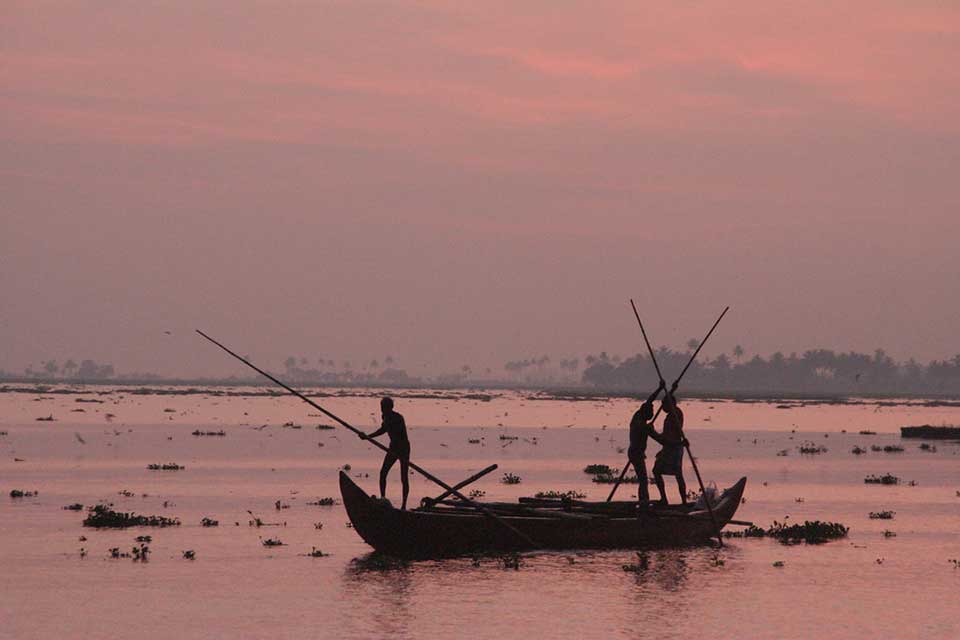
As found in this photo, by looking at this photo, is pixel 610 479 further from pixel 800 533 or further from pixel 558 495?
pixel 800 533

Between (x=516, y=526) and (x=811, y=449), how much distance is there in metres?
42.5

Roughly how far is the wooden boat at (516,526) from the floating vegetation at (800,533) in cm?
115

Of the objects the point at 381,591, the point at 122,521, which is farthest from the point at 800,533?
the point at 122,521

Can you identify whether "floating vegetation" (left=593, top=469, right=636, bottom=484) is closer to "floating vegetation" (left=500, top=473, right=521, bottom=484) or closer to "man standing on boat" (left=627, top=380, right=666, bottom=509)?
"floating vegetation" (left=500, top=473, right=521, bottom=484)

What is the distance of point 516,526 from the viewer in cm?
2706

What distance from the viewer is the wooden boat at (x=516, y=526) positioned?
2594cm

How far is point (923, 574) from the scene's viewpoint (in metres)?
25.1

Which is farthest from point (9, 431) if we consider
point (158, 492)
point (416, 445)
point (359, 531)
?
point (359, 531)

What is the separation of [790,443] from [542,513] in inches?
1930

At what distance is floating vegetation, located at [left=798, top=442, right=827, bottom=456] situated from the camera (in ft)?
212

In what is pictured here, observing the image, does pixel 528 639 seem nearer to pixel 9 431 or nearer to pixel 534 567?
pixel 534 567

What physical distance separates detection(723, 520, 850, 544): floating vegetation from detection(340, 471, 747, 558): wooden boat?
1148mm

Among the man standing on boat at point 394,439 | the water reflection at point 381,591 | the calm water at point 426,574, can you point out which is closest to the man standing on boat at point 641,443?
the calm water at point 426,574

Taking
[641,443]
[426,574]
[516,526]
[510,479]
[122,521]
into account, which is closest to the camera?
[426,574]
